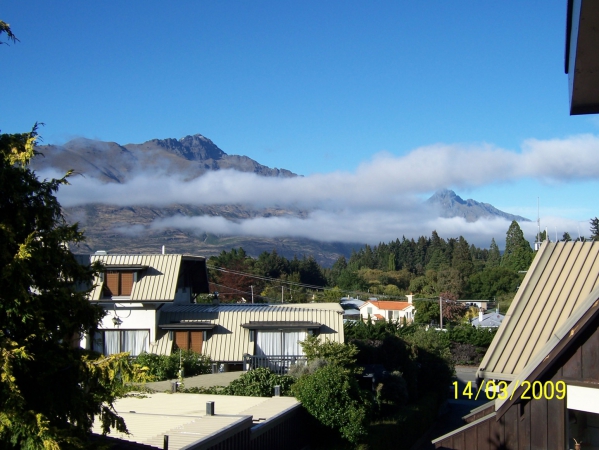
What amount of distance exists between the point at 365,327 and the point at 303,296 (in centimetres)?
5073

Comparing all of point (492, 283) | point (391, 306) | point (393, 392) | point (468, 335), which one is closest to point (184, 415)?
point (393, 392)

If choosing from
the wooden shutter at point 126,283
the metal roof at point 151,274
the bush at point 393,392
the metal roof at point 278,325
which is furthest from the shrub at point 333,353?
the wooden shutter at point 126,283

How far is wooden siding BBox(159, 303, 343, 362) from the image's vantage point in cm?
2789

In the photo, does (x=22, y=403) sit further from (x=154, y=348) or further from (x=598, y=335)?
(x=154, y=348)

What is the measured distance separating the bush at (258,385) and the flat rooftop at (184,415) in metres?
0.53

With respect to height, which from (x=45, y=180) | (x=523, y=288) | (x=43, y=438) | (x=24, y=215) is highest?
(x=45, y=180)

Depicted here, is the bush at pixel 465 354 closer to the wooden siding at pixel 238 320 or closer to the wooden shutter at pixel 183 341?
the wooden siding at pixel 238 320

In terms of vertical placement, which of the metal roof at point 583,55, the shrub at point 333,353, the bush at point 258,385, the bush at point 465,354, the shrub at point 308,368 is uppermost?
the metal roof at point 583,55

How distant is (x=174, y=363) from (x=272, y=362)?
4.06m

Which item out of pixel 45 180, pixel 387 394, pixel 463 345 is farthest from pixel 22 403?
pixel 463 345

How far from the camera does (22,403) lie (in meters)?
6.90

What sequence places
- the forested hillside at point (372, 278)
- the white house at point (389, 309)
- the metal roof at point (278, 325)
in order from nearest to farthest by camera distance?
1. the metal roof at point (278, 325)
2. the forested hillside at point (372, 278)
3. the white house at point (389, 309)

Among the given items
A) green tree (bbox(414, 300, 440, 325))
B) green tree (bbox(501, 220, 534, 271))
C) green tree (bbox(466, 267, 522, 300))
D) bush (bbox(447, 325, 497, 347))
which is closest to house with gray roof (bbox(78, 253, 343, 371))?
bush (bbox(447, 325, 497, 347))

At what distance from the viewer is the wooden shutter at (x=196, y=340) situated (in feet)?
93.4
